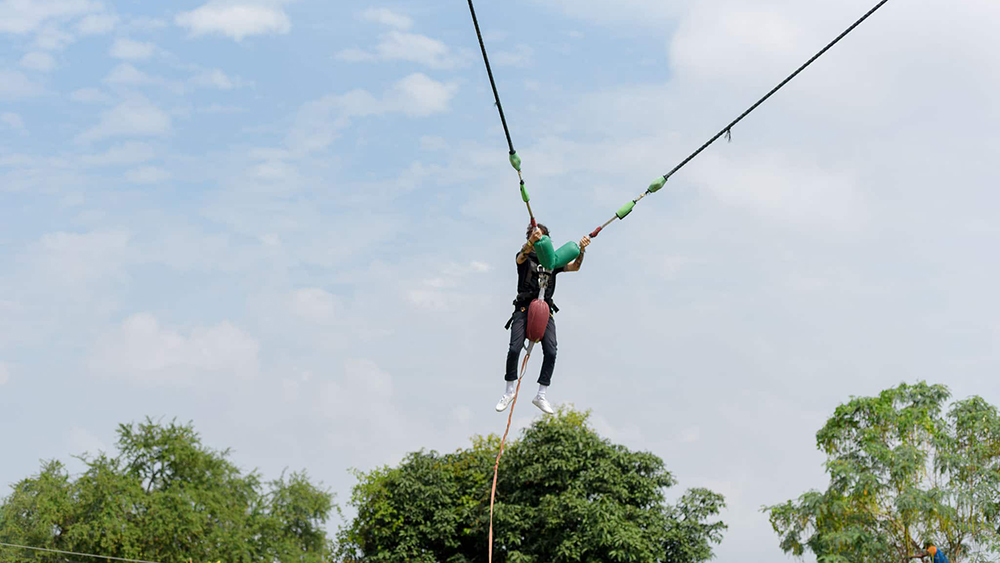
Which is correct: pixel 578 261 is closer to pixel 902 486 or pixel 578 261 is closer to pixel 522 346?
pixel 522 346

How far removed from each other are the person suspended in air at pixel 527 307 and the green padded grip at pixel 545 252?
0.25 metres

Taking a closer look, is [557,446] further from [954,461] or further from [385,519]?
[954,461]

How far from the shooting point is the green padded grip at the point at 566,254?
8.33 meters

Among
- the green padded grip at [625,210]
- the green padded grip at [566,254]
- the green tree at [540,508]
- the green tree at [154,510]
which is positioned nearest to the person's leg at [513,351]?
the green padded grip at [566,254]

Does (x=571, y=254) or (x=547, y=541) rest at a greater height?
(x=547, y=541)

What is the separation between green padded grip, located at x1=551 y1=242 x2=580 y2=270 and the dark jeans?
0.56 metres

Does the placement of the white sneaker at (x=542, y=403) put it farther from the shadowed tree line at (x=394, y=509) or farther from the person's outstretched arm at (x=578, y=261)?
the shadowed tree line at (x=394, y=509)

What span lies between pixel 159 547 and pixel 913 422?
2107 centimetres

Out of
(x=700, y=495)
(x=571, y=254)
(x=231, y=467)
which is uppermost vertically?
(x=231, y=467)

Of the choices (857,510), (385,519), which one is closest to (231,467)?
(385,519)

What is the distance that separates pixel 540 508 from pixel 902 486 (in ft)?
26.9

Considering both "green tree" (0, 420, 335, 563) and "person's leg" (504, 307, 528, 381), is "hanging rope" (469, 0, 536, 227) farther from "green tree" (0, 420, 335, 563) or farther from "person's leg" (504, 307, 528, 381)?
"green tree" (0, 420, 335, 563)

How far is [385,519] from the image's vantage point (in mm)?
26828

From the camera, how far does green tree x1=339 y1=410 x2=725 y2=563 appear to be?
24.2 metres
